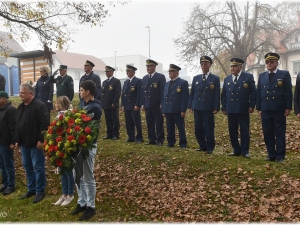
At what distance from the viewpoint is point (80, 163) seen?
5.04 m

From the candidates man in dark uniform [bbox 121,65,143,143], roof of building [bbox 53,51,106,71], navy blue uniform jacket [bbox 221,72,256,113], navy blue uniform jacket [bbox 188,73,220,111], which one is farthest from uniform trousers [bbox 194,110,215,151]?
roof of building [bbox 53,51,106,71]

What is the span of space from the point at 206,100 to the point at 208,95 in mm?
132

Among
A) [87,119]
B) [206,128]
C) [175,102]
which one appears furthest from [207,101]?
[87,119]

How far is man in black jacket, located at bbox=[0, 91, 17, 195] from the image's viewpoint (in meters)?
7.09

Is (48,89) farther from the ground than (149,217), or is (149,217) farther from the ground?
(48,89)

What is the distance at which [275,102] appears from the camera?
6.68 m

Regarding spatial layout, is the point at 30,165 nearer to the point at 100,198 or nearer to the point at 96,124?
the point at 100,198

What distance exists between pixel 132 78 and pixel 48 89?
8.75ft

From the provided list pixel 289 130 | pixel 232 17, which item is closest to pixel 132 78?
pixel 289 130

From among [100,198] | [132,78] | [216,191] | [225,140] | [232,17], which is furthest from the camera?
[232,17]

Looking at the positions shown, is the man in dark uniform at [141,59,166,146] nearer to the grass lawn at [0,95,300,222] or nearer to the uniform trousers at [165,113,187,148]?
the uniform trousers at [165,113,187,148]

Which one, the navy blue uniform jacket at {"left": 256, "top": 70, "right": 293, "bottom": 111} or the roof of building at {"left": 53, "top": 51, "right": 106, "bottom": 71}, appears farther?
the roof of building at {"left": 53, "top": 51, "right": 106, "bottom": 71}

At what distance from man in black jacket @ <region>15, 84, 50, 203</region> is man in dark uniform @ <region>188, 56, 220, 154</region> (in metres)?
3.57

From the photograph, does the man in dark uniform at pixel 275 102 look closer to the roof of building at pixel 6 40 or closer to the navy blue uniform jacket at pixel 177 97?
the navy blue uniform jacket at pixel 177 97
